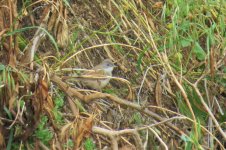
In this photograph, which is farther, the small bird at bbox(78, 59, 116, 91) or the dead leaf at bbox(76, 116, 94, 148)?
the small bird at bbox(78, 59, 116, 91)

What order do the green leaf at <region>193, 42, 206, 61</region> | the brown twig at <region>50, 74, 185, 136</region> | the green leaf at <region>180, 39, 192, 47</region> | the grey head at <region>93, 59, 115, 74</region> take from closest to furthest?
the brown twig at <region>50, 74, 185, 136</region> < the grey head at <region>93, 59, 115, 74</region> < the green leaf at <region>180, 39, 192, 47</region> < the green leaf at <region>193, 42, 206, 61</region>

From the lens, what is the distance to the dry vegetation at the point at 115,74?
4.09 meters

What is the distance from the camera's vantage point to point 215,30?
250 inches

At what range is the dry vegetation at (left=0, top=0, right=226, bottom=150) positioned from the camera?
4.09m

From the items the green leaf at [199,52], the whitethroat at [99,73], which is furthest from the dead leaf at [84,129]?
the green leaf at [199,52]

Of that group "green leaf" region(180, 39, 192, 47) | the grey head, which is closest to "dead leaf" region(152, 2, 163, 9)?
"green leaf" region(180, 39, 192, 47)

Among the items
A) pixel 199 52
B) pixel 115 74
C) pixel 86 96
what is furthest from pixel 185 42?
pixel 86 96

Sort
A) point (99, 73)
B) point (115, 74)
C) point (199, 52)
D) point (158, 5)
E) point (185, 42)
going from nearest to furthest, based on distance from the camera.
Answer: point (99, 73)
point (115, 74)
point (185, 42)
point (199, 52)
point (158, 5)

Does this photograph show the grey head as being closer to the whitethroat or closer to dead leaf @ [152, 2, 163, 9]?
the whitethroat

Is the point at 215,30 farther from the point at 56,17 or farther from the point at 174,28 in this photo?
the point at 56,17

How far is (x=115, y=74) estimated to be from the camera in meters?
5.83

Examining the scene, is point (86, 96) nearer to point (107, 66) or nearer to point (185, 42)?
point (107, 66)

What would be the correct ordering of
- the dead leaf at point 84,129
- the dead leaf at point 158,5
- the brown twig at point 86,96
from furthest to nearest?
1. the dead leaf at point 158,5
2. the brown twig at point 86,96
3. the dead leaf at point 84,129

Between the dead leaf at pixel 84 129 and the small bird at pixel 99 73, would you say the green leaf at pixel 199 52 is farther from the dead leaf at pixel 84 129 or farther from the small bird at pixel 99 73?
the dead leaf at pixel 84 129
